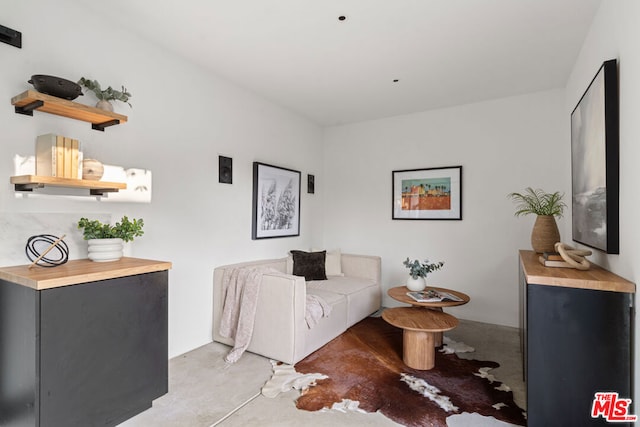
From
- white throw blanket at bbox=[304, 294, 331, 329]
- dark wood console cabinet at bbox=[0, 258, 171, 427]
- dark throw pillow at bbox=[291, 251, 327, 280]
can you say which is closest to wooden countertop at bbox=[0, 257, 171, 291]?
dark wood console cabinet at bbox=[0, 258, 171, 427]

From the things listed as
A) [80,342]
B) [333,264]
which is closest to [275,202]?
[333,264]

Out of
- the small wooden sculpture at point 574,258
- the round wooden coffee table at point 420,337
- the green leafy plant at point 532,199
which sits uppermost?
the green leafy plant at point 532,199

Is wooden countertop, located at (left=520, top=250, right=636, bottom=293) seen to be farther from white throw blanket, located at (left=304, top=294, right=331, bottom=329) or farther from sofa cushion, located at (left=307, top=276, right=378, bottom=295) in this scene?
sofa cushion, located at (left=307, top=276, right=378, bottom=295)

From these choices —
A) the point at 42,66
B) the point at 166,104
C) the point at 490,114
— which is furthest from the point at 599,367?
the point at 42,66

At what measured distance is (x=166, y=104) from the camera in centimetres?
275

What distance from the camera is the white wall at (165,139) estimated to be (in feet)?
6.42

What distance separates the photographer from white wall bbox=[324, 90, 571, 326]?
3613 mm

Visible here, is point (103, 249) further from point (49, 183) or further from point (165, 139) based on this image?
point (165, 139)

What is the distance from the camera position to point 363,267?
13.7 feet

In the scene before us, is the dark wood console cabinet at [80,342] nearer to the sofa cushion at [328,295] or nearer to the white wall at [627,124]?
the sofa cushion at [328,295]

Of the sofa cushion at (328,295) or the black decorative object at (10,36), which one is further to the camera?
the sofa cushion at (328,295)

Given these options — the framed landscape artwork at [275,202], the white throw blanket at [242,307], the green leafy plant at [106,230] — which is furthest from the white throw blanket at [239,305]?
the green leafy plant at [106,230]

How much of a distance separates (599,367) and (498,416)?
69 centimetres

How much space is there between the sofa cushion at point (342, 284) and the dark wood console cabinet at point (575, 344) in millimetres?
2002
